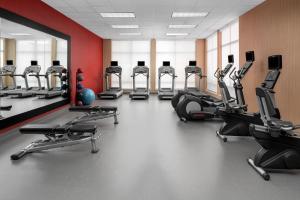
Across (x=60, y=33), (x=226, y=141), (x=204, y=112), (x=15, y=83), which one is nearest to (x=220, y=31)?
(x=204, y=112)

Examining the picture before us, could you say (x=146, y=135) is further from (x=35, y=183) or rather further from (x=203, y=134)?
(x=35, y=183)

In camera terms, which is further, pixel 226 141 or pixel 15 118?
pixel 15 118

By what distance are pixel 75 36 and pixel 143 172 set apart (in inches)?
264

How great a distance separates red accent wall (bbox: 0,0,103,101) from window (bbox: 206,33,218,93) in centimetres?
530

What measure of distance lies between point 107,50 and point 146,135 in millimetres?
9456

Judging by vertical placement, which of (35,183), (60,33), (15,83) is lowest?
(35,183)

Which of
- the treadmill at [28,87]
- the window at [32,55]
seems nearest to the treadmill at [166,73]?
the window at [32,55]

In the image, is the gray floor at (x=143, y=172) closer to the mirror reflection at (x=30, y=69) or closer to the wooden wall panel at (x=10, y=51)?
the mirror reflection at (x=30, y=69)

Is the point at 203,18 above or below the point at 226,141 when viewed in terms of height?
above

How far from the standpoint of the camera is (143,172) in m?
2.92

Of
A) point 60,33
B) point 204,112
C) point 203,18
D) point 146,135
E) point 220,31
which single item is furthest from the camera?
point 220,31

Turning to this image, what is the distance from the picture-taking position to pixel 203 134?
480cm

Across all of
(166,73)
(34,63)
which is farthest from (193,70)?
(34,63)

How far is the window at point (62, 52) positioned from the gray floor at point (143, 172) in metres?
3.57
